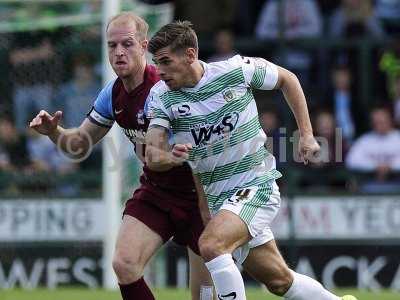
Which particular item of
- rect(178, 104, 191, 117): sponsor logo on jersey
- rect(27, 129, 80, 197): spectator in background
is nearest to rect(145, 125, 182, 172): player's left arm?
rect(178, 104, 191, 117): sponsor logo on jersey

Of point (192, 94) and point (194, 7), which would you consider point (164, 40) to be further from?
point (194, 7)

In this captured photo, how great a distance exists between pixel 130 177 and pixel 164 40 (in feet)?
19.3

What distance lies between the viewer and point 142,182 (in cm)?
799

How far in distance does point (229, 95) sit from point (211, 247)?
92 centimetres

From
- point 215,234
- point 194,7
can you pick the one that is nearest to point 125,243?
point 215,234

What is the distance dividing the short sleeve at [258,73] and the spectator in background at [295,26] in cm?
622

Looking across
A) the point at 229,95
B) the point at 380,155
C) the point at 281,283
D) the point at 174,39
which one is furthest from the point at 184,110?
the point at 380,155

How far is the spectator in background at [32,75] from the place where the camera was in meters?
13.6

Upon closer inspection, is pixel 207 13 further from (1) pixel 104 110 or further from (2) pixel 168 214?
(2) pixel 168 214

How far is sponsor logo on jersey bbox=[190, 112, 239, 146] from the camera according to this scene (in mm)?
7332

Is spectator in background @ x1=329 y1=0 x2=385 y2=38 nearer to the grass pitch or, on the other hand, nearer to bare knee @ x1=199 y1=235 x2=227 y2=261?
the grass pitch

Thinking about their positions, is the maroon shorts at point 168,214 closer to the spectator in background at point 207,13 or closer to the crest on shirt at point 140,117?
the crest on shirt at point 140,117

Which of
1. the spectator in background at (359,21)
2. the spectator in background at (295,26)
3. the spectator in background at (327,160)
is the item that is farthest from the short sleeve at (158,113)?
the spectator in background at (359,21)

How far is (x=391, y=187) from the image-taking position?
1305cm
